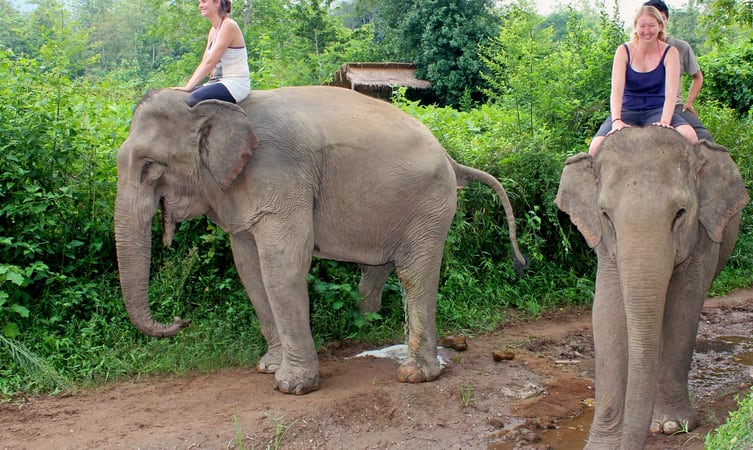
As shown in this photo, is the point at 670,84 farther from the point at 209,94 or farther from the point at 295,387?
the point at 295,387

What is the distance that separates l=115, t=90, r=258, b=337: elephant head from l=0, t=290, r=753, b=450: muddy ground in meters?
0.60

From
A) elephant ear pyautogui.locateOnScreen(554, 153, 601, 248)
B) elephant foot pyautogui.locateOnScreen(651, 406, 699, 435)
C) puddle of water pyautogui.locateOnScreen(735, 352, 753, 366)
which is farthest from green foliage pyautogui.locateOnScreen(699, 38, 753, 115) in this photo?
elephant ear pyautogui.locateOnScreen(554, 153, 601, 248)

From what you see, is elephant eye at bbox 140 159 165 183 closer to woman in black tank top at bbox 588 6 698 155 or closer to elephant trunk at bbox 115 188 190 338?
elephant trunk at bbox 115 188 190 338

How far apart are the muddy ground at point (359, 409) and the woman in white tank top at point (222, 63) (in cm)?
200

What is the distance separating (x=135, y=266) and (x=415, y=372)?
80.4 inches

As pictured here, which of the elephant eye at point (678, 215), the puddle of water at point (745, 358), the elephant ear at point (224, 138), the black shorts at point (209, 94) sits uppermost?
the black shorts at point (209, 94)

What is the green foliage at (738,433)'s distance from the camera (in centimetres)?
309

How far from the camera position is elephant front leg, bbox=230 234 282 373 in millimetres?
5387

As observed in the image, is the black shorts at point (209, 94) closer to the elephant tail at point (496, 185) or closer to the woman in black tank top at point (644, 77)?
the elephant tail at point (496, 185)

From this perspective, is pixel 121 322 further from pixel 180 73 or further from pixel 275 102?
pixel 180 73

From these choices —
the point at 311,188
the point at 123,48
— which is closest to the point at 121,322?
the point at 311,188

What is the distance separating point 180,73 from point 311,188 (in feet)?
51.0

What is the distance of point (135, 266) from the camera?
478 cm

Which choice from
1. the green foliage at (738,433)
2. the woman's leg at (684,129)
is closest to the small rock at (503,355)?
the green foliage at (738,433)
